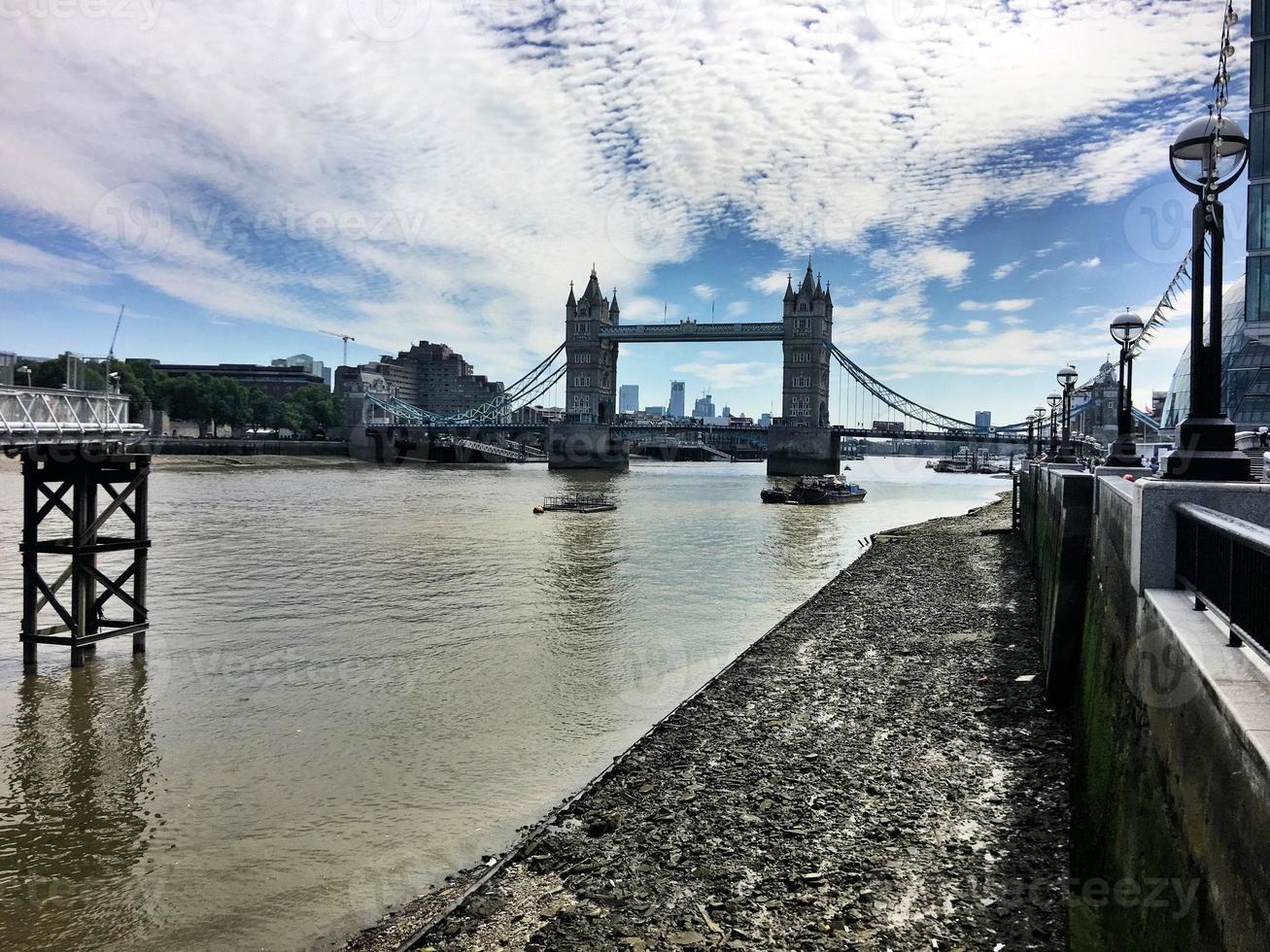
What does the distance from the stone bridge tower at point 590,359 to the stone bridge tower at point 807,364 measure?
27.4m

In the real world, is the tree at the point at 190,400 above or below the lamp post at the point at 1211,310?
above

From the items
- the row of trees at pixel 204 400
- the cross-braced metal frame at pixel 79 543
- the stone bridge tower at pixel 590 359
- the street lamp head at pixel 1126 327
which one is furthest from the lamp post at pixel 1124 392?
the stone bridge tower at pixel 590 359

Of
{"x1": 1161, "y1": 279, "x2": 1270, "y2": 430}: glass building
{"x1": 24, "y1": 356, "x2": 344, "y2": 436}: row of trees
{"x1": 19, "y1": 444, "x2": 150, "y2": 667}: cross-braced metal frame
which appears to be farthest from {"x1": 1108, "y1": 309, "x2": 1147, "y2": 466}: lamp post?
{"x1": 24, "y1": 356, "x2": 344, "y2": 436}: row of trees

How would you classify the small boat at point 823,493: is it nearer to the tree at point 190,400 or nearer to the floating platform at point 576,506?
the floating platform at point 576,506

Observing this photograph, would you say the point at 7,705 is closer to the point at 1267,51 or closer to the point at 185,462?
the point at 1267,51

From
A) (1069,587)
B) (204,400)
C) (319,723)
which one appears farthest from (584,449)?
(1069,587)

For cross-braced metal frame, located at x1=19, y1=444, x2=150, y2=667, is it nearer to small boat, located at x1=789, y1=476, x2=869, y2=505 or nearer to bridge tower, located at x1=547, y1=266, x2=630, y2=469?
small boat, located at x1=789, y1=476, x2=869, y2=505

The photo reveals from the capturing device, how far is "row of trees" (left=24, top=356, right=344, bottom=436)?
316 feet

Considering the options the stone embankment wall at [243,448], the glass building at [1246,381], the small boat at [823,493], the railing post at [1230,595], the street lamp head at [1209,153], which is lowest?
the small boat at [823,493]

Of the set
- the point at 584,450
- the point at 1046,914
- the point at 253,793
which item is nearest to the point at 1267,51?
the point at 1046,914

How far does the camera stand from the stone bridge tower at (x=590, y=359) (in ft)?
428

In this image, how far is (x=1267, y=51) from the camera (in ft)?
107

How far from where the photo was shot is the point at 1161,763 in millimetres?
4266

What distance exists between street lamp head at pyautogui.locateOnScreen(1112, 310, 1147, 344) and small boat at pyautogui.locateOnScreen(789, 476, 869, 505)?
130ft
